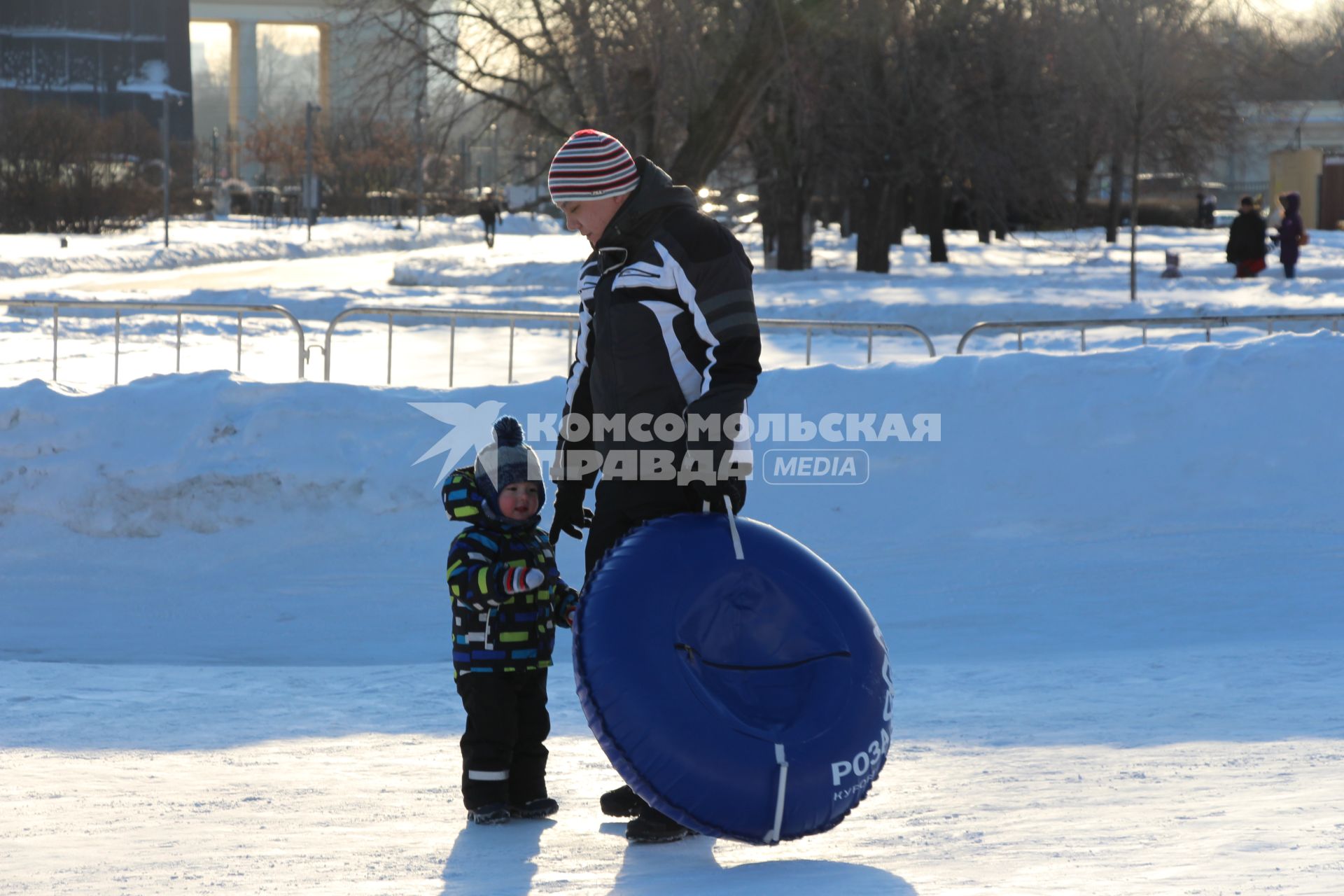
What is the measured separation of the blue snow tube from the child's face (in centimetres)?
39

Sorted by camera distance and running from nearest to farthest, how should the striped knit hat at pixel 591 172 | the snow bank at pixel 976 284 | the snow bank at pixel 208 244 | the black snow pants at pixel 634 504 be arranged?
the striped knit hat at pixel 591 172 → the black snow pants at pixel 634 504 → the snow bank at pixel 976 284 → the snow bank at pixel 208 244

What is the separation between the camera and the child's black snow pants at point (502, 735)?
4.32 meters

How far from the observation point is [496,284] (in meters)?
27.3

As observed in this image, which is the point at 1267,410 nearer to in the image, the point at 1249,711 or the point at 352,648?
the point at 1249,711

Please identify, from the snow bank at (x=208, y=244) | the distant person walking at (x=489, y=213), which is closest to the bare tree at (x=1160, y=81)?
the distant person walking at (x=489, y=213)

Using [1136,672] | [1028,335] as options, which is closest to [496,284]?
[1028,335]

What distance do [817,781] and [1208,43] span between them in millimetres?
37407

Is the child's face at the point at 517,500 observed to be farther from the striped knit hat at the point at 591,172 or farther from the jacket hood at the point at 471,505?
the striped knit hat at the point at 591,172

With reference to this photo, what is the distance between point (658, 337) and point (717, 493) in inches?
17.1

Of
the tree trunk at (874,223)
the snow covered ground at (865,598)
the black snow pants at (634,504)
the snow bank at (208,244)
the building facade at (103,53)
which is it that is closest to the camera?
the snow covered ground at (865,598)

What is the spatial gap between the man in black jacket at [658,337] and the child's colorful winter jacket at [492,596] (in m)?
0.25

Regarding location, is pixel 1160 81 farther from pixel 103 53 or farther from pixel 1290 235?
pixel 103 53

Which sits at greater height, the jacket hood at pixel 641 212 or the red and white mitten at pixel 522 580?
the jacket hood at pixel 641 212

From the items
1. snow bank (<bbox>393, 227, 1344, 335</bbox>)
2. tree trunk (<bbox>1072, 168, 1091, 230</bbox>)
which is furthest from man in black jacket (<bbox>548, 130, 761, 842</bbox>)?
tree trunk (<bbox>1072, 168, 1091, 230</bbox>)
